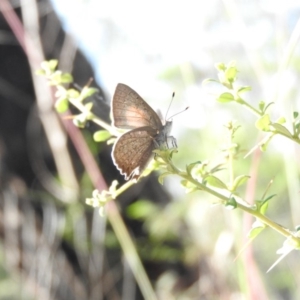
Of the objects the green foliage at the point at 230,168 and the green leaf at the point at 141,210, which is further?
the green leaf at the point at 141,210

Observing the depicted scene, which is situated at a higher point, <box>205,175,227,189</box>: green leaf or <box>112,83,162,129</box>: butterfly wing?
<box>112,83,162,129</box>: butterfly wing

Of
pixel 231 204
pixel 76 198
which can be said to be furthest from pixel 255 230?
pixel 76 198

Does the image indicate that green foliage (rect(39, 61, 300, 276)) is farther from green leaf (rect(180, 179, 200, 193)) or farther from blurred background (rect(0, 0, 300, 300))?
blurred background (rect(0, 0, 300, 300))

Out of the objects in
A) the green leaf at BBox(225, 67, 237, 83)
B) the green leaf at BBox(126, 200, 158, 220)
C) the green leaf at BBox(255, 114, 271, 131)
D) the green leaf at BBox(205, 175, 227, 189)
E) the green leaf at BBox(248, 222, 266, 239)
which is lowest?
the green leaf at BBox(248, 222, 266, 239)

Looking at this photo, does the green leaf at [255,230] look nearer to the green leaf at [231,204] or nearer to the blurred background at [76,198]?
the green leaf at [231,204]

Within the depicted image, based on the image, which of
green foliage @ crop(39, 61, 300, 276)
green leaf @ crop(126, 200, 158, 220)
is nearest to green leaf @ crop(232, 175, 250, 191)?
green foliage @ crop(39, 61, 300, 276)

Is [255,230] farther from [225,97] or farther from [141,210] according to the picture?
[141,210]

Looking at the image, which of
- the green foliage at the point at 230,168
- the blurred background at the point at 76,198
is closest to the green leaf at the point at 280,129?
the green foliage at the point at 230,168
